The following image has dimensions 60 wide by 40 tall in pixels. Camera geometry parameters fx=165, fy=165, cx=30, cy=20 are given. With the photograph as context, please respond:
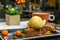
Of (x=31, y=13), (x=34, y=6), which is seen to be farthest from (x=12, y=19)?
(x=34, y=6)

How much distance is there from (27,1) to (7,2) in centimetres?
40

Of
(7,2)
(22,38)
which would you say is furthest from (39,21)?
(7,2)

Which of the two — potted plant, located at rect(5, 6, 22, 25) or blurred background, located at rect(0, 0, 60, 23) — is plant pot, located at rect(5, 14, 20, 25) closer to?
potted plant, located at rect(5, 6, 22, 25)

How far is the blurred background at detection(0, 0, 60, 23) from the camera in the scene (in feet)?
10.1

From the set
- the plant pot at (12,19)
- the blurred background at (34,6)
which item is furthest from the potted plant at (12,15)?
the blurred background at (34,6)

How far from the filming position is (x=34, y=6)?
3.37 meters

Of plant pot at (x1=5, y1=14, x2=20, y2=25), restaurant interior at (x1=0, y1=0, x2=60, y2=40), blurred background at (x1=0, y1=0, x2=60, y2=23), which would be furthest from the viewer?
blurred background at (x1=0, y1=0, x2=60, y2=23)

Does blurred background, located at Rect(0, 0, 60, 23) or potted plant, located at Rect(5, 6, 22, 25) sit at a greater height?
potted plant, located at Rect(5, 6, 22, 25)

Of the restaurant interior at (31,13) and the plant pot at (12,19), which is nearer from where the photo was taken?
the restaurant interior at (31,13)

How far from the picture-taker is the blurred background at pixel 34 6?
3092mm

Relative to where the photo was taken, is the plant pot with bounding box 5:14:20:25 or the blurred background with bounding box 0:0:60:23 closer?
the plant pot with bounding box 5:14:20:25

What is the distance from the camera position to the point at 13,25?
137 centimetres

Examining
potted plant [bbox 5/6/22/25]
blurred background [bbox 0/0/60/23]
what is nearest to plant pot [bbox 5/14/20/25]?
potted plant [bbox 5/6/22/25]

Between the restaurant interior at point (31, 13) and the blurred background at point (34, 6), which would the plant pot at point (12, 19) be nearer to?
the restaurant interior at point (31, 13)
